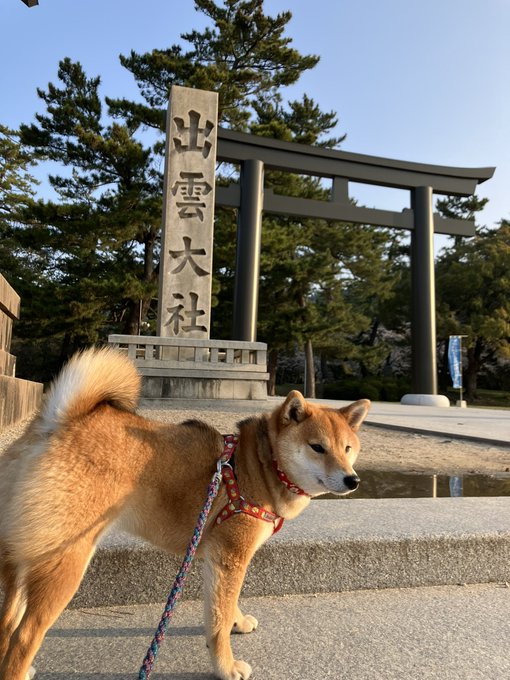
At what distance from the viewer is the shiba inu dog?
1.64 m

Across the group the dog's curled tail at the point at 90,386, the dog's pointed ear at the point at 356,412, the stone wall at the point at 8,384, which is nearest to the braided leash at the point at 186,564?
the dog's curled tail at the point at 90,386

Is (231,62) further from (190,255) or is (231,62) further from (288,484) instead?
(288,484)

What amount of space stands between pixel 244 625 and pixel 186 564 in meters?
0.57

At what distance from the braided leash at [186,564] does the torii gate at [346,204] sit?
543 inches

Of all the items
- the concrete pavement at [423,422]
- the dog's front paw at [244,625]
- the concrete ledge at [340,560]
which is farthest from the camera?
the concrete pavement at [423,422]

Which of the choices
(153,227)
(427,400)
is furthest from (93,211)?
(427,400)

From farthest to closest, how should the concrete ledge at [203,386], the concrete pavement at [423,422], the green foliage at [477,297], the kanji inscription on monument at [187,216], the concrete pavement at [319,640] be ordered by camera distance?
1. the green foliage at [477,297]
2. the kanji inscription on monument at [187,216]
3. the concrete ledge at [203,386]
4. the concrete pavement at [423,422]
5. the concrete pavement at [319,640]

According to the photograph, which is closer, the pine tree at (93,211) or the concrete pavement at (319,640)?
the concrete pavement at (319,640)

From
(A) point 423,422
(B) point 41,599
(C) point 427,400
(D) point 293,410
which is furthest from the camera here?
(C) point 427,400

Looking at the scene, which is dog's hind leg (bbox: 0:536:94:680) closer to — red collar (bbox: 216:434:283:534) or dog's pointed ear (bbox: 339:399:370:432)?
red collar (bbox: 216:434:283:534)

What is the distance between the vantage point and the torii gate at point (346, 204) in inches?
637

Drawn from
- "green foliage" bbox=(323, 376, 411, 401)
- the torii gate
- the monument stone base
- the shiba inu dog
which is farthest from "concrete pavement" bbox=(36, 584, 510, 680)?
"green foliage" bbox=(323, 376, 411, 401)

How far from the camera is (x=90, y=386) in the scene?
189 cm

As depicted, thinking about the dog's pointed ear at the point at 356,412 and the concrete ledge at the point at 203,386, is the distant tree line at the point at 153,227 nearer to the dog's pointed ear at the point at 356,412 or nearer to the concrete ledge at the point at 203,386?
the concrete ledge at the point at 203,386
